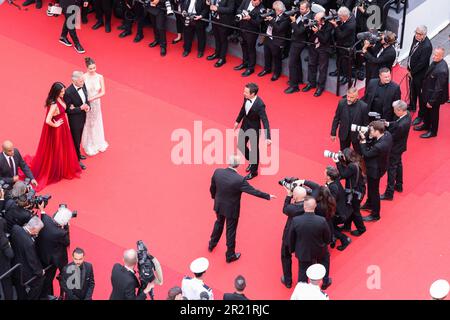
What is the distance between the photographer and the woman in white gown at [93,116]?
12602 millimetres

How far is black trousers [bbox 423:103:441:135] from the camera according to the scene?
42.6 feet

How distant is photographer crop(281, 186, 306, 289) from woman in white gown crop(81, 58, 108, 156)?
11.6 ft

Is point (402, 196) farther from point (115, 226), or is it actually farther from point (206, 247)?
point (115, 226)

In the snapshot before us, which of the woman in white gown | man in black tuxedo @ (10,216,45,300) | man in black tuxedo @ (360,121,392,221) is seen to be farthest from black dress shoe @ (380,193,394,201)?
man in black tuxedo @ (10,216,45,300)

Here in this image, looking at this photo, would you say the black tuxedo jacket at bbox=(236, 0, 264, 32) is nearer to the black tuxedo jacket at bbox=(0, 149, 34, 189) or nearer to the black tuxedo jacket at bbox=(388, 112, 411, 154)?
the black tuxedo jacket at bbox=(388, 112, 411, 154)

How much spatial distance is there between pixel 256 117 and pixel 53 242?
3.35 meters

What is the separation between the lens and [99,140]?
13039 millimetres

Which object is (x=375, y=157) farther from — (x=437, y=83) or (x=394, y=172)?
(x=437, y=83)

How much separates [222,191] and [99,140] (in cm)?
302

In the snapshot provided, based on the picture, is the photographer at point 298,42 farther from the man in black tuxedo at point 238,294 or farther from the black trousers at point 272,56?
the man in black tuxedo at point 238,294

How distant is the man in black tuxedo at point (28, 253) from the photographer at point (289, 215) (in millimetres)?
2663

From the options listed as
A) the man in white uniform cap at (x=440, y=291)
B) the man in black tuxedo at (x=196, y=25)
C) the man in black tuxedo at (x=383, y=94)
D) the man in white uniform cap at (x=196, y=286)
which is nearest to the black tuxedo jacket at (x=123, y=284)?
the man in white uniform cap at (x=196, y=286)

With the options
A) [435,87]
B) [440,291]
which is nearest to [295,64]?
[435,87]

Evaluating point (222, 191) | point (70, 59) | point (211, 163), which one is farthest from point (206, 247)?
point (70, 59)
